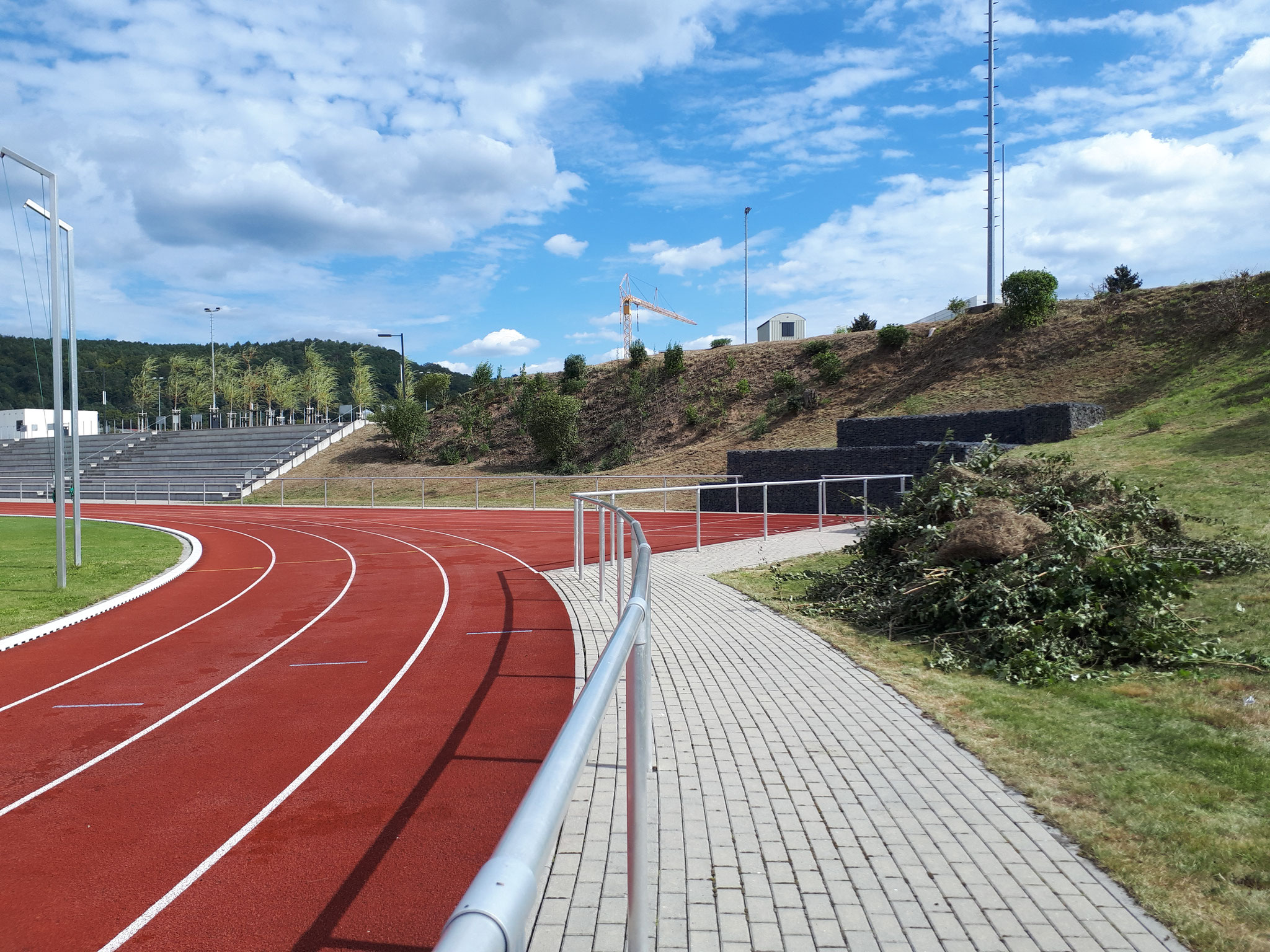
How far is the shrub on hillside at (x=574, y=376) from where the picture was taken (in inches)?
2181

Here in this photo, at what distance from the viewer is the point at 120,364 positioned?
383ft

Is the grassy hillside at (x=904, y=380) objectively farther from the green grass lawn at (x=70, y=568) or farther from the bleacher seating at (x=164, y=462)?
the green grass lawn at (x=70, y=568)

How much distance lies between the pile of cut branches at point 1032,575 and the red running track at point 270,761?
12.3 ft

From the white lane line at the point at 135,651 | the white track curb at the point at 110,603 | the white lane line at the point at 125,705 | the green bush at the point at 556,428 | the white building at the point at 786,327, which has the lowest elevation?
the white lane line at the point at 135,651

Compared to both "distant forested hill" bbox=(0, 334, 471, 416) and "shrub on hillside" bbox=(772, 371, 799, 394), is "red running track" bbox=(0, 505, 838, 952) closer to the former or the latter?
"shrub on hillside" bbox=(772, 371, 799, 394)

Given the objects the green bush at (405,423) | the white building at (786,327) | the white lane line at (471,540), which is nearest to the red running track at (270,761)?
the white lane line at (471,540)

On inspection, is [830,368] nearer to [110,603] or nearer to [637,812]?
[110,603]

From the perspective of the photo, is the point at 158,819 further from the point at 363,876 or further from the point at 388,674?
the point at 388,674

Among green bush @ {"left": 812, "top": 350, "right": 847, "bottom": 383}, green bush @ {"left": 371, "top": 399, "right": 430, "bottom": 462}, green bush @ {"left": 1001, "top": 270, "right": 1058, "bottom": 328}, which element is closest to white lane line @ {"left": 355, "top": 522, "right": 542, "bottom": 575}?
green bush @ {"left": 371, "top": 399, "right": 430, "bottom": 462}

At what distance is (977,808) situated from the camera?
426 cm

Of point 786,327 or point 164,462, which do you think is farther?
point 786,327

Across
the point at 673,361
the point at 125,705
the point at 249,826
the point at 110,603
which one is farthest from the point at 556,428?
the point at 249,826

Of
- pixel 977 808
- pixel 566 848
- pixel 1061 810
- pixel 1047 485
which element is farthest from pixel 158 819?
pixel 1047 485

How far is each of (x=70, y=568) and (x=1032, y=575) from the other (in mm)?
15721
